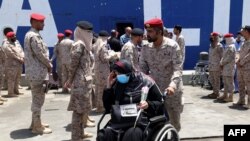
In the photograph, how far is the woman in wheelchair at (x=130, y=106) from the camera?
14.0 feet

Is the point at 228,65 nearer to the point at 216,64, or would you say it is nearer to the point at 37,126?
the point at 216,64

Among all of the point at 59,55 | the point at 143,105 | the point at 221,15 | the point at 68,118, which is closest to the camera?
the point at 143,105

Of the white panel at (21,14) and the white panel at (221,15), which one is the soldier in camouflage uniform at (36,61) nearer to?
the white panel at (21,14)

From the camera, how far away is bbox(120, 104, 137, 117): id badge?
171 inches

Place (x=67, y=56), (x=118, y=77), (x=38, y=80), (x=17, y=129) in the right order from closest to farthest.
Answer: (x=118, y=77) → (x=38, y=80) → (x=17, y=129) → (x=67, y=56)

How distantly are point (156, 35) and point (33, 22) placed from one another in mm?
2472

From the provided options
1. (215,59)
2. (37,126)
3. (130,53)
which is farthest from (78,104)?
(215,59)

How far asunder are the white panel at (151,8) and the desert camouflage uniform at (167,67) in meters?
8.38

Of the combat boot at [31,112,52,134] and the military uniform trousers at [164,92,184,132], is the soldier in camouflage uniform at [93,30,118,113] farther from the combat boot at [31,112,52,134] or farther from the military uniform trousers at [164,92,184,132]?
the military uniform trousers at [164,92,184,132]

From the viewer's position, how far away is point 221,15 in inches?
544

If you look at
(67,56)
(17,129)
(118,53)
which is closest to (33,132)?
(17,129)

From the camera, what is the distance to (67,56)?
10.5 meters

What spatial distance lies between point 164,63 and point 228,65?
16.2ft

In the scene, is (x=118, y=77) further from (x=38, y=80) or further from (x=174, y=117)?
(x=38, y=80)
